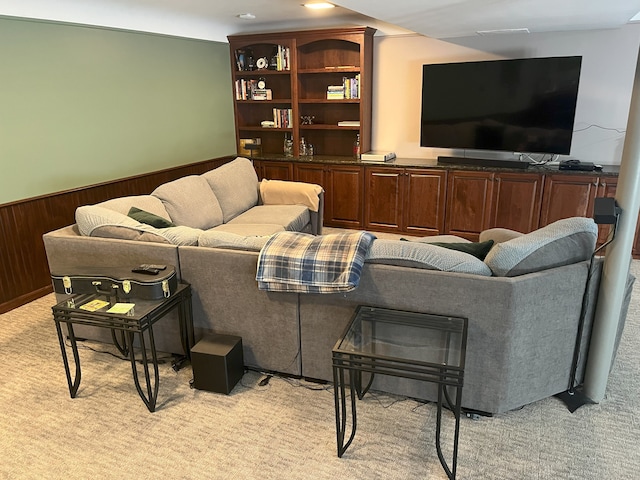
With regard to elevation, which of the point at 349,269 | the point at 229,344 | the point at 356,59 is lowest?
the point at 229,344

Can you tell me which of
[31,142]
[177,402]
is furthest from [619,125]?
[31,142]

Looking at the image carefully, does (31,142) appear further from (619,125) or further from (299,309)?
(619,125)

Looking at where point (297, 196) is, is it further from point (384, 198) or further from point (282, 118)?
point (282, 118)

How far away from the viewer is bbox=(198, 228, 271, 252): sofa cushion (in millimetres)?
2549

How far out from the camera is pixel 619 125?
466 centimetres

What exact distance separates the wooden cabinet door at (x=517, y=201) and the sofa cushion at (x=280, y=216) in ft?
6.20

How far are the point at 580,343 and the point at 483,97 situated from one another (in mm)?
3163

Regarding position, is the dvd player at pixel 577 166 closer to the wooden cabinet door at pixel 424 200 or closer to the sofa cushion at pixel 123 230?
the wooden cabinet door at pixel 424 200

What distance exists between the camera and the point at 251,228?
395 cm

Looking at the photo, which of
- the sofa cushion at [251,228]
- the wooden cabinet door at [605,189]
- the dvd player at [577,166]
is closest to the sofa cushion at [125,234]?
the sofa cushion at [251,228]

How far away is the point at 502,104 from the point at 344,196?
1.86 metres

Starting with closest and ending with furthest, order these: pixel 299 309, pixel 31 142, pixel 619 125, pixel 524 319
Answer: pixel 524 319 < pixel 299 309 < pixel 31 142 < pixel 619 125

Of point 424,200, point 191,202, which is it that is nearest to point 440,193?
point 424,200

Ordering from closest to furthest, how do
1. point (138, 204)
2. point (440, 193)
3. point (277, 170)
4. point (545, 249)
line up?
point (545, 249) < point (138, 204) < point (440, 193) < point (277, 170)
